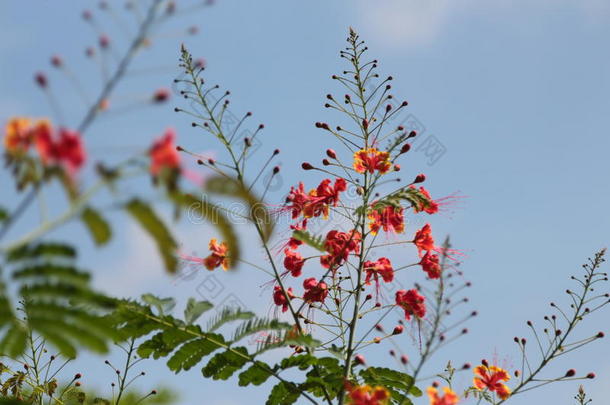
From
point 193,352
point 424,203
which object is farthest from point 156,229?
point 424,203

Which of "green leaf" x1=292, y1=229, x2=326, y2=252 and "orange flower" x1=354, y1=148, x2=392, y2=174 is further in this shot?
"orange flower" x1=354, y1=148, x2=392, y2=174

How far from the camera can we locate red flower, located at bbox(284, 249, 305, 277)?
393 cm

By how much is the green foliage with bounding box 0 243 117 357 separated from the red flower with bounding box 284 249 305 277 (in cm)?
204

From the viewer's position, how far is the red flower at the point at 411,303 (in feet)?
12.5

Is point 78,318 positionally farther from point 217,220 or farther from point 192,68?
point 192,68

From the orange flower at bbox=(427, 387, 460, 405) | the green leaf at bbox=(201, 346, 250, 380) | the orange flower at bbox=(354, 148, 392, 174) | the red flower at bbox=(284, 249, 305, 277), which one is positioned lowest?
the green leaf at bbox=(201, 346, 250, 380)

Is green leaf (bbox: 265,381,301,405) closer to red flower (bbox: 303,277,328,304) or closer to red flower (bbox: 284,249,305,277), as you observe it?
red flower (bbox: 303,277,328,304)

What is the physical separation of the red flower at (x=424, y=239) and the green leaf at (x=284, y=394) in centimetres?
129

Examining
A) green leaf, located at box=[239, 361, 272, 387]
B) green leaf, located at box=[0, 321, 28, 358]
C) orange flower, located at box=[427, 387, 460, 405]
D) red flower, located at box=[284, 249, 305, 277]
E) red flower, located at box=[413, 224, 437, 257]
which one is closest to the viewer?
green leaf, located at box=[0, 321, 28, 358]

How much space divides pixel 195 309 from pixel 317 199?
1269mm

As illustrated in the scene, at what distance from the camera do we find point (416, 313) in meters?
3.81

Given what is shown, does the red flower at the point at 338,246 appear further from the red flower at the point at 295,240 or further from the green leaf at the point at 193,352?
the green leaf at the point at 193,352

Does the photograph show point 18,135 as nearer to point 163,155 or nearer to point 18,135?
point 18,135

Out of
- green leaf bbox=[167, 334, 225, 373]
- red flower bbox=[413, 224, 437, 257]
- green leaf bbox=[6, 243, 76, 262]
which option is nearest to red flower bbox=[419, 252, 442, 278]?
red flower bbox=[413, 224, 437, 257]
